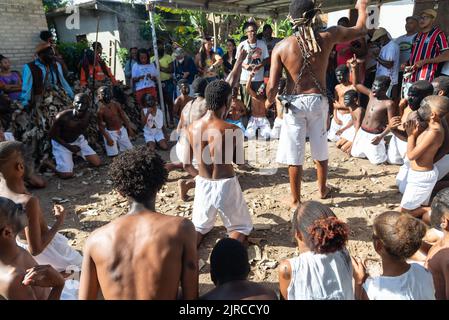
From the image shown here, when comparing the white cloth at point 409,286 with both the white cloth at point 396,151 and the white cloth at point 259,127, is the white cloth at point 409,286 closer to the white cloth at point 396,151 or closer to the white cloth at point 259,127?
the white cloth at point 396,151

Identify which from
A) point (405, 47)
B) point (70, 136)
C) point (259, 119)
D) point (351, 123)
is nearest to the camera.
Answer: point (70, 136)

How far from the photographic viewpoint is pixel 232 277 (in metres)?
1.79

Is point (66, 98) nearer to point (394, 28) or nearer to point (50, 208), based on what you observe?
point (50, 208)

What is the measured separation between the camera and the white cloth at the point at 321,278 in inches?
76.3

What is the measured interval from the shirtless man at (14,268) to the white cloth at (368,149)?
466 cm

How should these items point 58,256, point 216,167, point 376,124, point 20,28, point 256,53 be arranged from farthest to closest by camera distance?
1. point 20,28
2. point 256,53
3. point 376,124
4. point 216,167
5. point 58,256

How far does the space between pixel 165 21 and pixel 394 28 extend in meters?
Result: 9.69

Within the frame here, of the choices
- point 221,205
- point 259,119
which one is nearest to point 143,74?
point 259,119

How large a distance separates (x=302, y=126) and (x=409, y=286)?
2201mm

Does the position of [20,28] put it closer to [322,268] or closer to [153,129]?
[153,129]

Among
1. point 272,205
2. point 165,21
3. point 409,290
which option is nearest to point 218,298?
point 409,290

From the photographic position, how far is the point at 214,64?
8766 mm

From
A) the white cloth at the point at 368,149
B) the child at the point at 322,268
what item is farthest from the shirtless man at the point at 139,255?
the white cloth at the point at 368,149

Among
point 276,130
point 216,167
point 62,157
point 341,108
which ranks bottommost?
point 62,157
